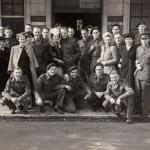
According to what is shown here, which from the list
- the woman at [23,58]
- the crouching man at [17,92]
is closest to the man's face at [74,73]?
the woman at [23,58]

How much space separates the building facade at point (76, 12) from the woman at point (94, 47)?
317 cm

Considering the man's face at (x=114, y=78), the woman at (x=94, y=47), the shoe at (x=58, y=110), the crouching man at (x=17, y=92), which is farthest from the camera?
the woman at (x=94, y=47)

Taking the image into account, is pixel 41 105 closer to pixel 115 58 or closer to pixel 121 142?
pixel 115 58

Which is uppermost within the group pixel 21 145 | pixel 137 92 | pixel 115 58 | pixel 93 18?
pixel 93 18

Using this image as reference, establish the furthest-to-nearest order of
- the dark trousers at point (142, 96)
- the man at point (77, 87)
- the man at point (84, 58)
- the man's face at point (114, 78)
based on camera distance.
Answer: the man at point (84, 58) < the man at point (77, 87) < the dark trousers at point (142, 96) < the man's face at point (114, 78)

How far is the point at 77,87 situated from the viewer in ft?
37.5

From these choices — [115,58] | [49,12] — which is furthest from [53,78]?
[49,12]

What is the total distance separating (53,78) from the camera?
11.2 meters

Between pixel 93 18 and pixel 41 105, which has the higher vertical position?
pixel 93 18

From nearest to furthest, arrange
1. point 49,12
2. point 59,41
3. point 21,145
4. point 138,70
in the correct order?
point 21,145 → point 138,70 → point 59,41 → point 49,12

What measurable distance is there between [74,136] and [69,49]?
2.88 meters

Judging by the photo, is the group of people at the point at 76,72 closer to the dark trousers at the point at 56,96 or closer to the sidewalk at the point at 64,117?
the dark trousers at the point at 56,96

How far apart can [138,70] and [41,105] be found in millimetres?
2194

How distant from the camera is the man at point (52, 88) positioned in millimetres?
11055
